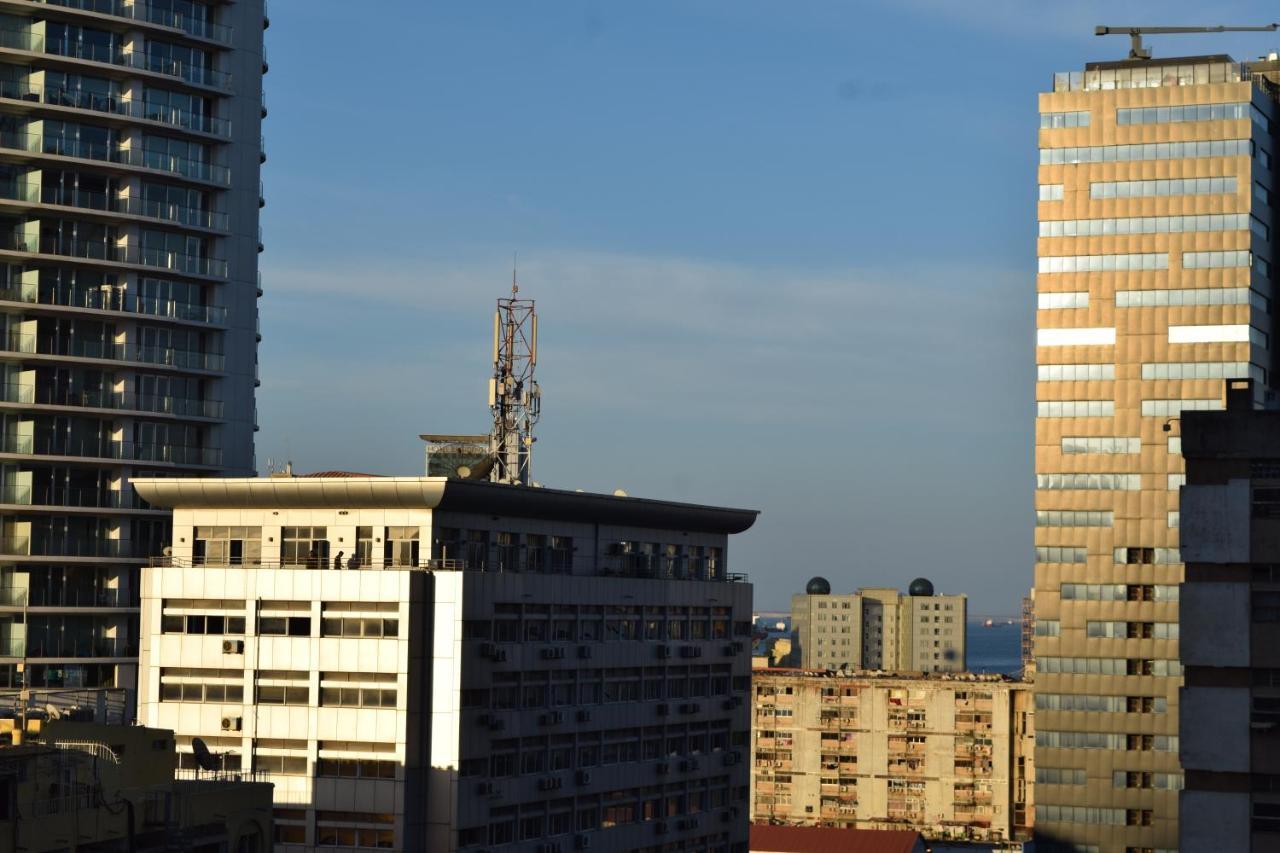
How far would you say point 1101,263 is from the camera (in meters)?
152

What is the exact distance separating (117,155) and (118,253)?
5.99 metres

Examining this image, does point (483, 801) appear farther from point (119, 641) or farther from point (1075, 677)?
point (1075, 677)

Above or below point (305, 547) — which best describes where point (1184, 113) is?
above

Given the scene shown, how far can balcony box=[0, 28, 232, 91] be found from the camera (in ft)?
398

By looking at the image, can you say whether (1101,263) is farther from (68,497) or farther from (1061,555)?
(68,497)

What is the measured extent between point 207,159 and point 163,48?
24.1 ft

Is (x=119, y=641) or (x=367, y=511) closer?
(x=367, y=511)

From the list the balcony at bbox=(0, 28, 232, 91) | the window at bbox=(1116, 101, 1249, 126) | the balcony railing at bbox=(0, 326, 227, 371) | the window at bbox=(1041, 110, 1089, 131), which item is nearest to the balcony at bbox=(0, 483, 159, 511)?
the balcony railing at bbox=(0, 326, 227, 371)

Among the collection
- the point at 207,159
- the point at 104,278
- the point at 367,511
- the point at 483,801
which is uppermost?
the point at 207,159

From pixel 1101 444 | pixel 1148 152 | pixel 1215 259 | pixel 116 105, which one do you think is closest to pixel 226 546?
pixel 116 105

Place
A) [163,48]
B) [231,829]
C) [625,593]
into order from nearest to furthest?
1. [231,829]
2. [625,593]
3. [163,48]

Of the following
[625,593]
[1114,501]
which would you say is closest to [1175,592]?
[1114,501]

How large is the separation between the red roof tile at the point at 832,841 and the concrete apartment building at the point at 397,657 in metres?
59.1

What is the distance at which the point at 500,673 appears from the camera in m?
104
